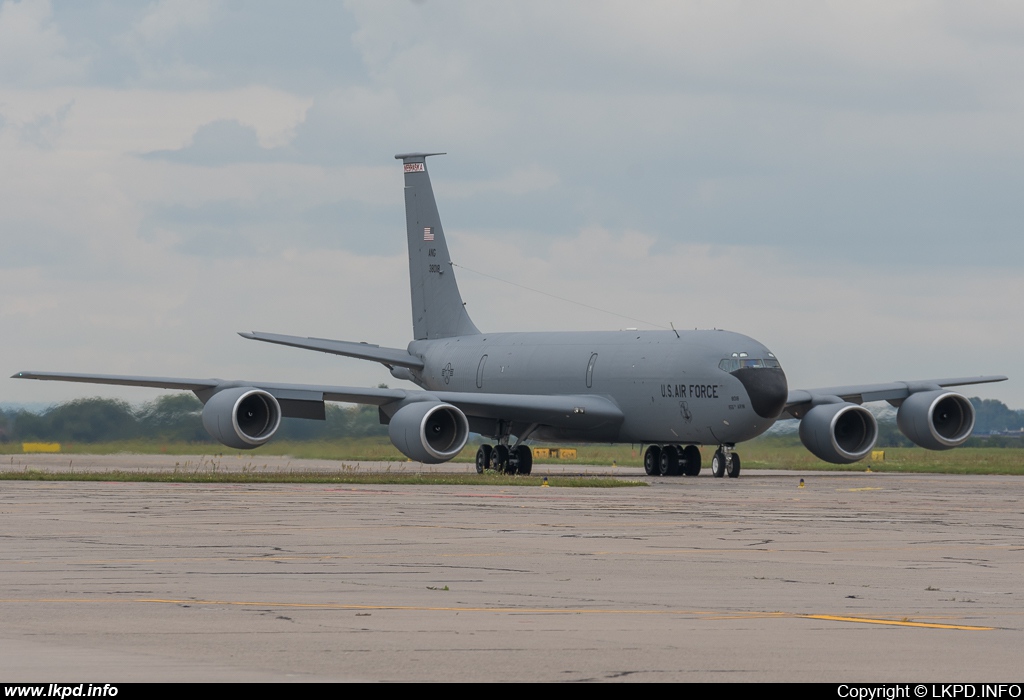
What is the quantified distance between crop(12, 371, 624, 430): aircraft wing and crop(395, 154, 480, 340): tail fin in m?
9.02

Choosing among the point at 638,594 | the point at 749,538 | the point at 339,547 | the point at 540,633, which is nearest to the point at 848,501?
the point at 749,538

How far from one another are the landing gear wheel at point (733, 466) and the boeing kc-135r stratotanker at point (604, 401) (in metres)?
0.04

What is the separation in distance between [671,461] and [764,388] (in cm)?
527

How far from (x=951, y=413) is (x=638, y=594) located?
109 ft

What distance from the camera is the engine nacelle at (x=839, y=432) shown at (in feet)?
136

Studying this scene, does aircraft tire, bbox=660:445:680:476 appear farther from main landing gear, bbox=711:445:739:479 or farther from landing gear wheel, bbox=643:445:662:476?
main landing gear, bbox=711:445:739:479

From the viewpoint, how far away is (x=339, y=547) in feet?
58.9

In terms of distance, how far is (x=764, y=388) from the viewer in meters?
39.1

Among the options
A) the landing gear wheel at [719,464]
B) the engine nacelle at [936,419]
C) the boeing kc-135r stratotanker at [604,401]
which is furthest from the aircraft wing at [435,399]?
the engine nacelle at [936,419]

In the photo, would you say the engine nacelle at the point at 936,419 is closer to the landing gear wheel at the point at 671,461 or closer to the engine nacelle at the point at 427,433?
the landing gear wheel at the point at 671,461

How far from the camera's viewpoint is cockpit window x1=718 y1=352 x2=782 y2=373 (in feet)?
130

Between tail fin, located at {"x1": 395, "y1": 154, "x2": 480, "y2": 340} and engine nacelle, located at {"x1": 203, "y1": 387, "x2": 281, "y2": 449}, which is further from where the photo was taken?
tail fin, located at {"x1": 395, "y1": 154, "x2": 480, "y2": 340}

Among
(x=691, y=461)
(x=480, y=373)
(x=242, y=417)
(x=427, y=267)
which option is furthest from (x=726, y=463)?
(x=427, y=267)

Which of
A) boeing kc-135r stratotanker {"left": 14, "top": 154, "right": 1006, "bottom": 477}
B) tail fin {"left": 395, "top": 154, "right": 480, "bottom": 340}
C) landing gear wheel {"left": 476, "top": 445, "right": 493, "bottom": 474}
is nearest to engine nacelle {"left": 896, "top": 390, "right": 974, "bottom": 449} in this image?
boeing kc-135r stratotanker {"left": 14, "top": 154, "right": 1006, "bottom": 477}
